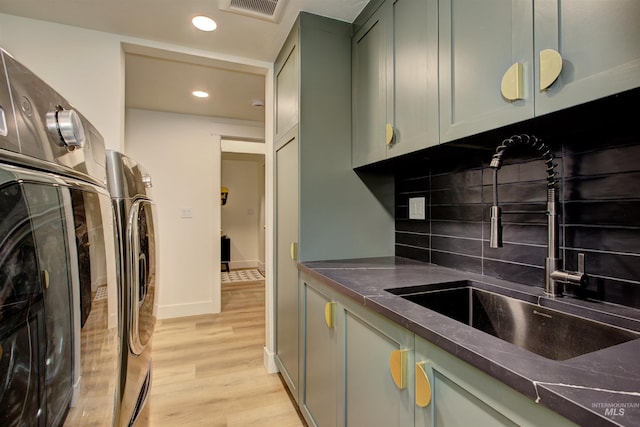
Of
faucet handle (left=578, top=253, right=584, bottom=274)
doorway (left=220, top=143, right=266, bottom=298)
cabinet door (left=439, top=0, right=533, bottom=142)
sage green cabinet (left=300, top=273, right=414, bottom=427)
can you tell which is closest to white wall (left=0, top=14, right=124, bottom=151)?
sage green cabinet (left=300, top=273, right=414, bottom=427)

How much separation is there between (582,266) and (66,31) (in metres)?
2.73

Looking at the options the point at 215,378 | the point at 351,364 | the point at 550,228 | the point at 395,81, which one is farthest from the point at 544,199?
the point at 215,378

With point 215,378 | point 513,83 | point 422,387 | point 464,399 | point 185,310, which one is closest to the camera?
point 464,399

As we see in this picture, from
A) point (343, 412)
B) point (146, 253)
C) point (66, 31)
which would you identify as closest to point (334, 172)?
point (146, 253)

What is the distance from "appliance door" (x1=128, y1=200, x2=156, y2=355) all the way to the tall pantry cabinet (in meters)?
0.75

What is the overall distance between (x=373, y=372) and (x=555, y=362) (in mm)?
571

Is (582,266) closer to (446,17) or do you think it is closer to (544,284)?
(544,284)

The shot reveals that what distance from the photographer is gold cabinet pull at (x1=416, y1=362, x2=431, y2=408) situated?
76 centimetres

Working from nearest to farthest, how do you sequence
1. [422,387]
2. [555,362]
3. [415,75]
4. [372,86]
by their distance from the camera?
[555,362] → [422,387] → [415,75] → [372,86]

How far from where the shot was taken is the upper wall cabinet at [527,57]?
0.69 m

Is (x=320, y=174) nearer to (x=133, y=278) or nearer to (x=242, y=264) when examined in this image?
(x=133, y=278)

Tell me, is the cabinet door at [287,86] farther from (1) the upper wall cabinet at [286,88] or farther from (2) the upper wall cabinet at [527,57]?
(2) the upper wall cabinet at [527,57]

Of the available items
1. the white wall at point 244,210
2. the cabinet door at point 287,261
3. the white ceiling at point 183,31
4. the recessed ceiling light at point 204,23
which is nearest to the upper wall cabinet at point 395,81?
the white ceiling at point 183,31

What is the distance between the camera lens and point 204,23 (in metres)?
1.82
